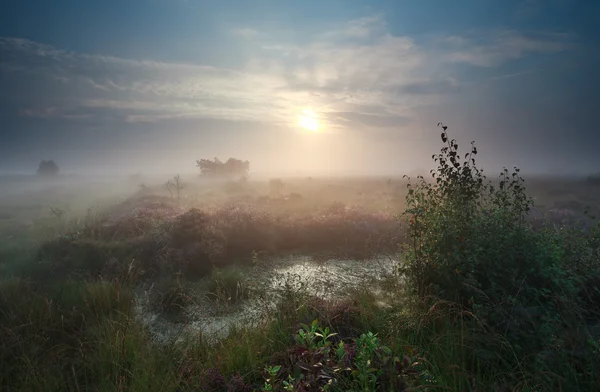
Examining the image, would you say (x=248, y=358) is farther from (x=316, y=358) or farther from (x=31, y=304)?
(x=31, y=304)

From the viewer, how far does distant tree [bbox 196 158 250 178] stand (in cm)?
6450

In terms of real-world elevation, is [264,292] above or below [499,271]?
below

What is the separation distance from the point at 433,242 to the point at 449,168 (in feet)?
5.36

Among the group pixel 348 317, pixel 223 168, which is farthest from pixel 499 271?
pixel 223 168

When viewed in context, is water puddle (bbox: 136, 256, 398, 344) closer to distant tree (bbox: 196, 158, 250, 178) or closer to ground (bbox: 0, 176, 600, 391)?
ground (bbox: 0, 176, 600, 391)

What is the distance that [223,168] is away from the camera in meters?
67.9

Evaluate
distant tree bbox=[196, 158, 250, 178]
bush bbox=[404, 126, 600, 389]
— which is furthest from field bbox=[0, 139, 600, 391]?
distant tree bbox=[196, 158, 250, 178]

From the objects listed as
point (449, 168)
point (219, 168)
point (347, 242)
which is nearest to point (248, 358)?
point (449, 168)

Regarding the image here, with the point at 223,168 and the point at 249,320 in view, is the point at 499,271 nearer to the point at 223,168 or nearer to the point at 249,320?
the point at 249,320

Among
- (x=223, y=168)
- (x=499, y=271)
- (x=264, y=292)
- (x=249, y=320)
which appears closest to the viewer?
(x=499, y=271)

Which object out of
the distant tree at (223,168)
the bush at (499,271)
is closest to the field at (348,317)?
the bush at (499,271)

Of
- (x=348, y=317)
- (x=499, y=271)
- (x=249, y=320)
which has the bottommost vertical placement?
(x=249, y=320)

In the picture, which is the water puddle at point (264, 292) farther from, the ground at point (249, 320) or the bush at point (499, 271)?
the bush at point (499, 271)

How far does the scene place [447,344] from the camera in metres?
4.30
